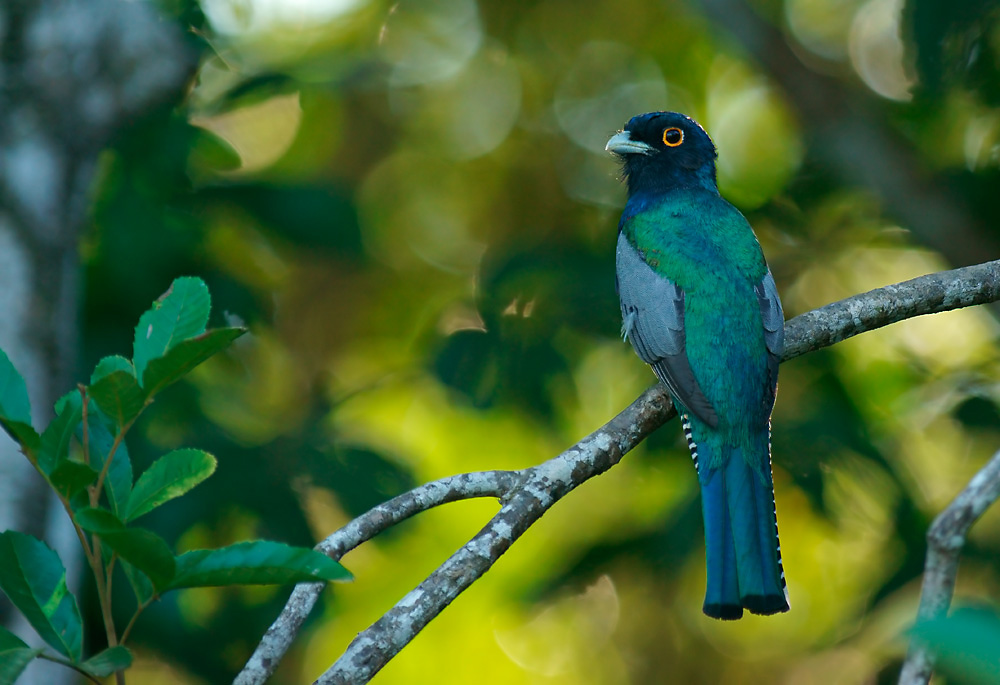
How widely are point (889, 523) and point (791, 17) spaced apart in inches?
179

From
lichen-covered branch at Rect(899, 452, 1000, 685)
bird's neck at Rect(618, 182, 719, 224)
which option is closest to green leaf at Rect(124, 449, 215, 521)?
lichen-covered branch at Rect(899, 452, 1000, 685)

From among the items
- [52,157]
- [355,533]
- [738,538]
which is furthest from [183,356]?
[52,157]

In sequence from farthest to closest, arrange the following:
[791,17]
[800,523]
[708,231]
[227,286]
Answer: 1. [791,17]
2. [800,523]
3. [227,286]
4. [708,231]

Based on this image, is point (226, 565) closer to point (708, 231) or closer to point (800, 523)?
point (708, 231)

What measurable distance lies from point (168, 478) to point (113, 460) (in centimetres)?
12

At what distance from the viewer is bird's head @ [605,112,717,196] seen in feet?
15.0

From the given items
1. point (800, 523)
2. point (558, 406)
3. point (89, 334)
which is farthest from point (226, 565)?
point (800, 523)

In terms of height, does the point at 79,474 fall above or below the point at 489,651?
below

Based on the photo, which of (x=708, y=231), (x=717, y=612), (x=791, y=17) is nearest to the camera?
(x=717, y=612)

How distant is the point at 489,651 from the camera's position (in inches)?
324

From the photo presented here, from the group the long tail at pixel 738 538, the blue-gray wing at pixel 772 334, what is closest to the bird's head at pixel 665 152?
the blue-gray wing at pixel 772 334

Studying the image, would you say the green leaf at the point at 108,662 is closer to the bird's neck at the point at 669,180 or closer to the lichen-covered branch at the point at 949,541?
the lichen-covered branch at the point at 949,541

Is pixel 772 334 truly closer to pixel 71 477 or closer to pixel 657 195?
pixel 657 195

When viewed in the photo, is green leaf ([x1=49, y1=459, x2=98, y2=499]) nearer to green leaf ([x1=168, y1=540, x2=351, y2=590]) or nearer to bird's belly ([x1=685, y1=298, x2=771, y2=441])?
green leaf ([x1=168, y1=540, x2=351, y2=590])
